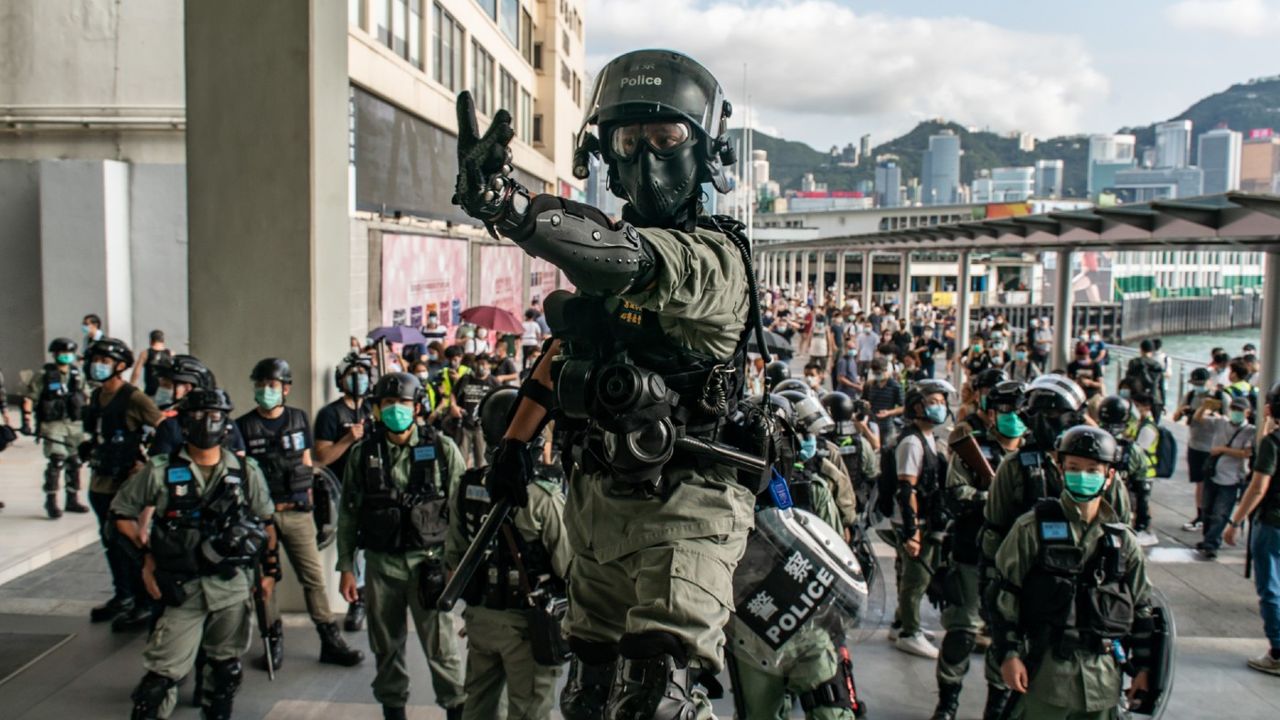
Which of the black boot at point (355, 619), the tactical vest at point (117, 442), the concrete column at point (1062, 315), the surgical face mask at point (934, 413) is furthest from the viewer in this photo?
the concrete column at point (1062, 315)

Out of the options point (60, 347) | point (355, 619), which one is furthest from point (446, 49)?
point (355, 619)

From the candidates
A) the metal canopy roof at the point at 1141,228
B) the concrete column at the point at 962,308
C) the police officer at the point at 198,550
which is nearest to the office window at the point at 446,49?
the metal canopy roof at the point at 1141,228

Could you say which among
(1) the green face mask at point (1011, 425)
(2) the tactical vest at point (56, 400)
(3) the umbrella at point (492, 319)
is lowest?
(2) the tactical vest at point (56, 400)

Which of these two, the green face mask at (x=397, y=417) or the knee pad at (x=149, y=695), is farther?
the green face mask at (x=397, y=417)

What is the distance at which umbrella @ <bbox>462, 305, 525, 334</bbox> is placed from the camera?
16047 millimetres

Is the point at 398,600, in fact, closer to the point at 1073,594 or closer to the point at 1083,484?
the point at 1073,594

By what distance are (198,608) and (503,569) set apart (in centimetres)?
186

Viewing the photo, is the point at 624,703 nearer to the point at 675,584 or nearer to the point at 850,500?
the point at 675,584

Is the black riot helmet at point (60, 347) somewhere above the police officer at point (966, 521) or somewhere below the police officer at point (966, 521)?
above

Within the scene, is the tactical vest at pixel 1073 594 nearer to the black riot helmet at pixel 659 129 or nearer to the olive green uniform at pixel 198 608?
the black riot helmet at pixel 659 129

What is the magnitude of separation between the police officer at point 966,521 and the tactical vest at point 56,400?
8.54 m

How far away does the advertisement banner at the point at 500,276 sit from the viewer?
27.2 meters

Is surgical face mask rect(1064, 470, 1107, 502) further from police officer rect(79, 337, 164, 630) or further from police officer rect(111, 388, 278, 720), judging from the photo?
police officer rect(79, 337, 164, 630)

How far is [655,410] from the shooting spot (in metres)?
2.88
